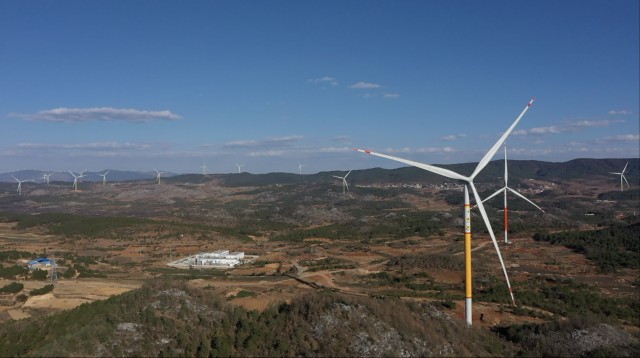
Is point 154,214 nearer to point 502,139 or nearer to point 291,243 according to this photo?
point 291,243

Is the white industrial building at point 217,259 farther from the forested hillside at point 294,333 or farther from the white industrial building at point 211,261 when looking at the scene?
the forested hillside at point 294,333

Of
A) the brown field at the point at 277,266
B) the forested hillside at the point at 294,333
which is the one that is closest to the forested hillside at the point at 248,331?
the forested hillside at the point at 294,333

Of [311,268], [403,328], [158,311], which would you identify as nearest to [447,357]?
[403,328]

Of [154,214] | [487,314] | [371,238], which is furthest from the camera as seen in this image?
[154,214]

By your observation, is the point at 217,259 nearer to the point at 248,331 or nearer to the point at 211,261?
the point at 211,261

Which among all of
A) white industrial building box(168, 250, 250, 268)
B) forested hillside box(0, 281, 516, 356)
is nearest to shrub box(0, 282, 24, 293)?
forested hillside box(0, 281, 516, 356)

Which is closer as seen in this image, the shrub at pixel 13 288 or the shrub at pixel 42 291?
the shrub at pixel 42 291

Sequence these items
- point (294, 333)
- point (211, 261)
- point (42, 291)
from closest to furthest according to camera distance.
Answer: point (294, 333)
point (42, 291)
point (211, 261)

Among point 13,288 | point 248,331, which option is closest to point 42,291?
point 13,288

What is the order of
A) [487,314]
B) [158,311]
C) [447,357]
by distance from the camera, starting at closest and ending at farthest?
[447,357] → [158,311] → [487,314]

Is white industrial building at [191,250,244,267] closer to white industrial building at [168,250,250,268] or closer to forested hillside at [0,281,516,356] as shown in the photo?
white industrial building at [168,250,250,268]

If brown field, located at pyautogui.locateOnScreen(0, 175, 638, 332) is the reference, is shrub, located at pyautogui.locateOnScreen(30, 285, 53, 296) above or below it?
above
